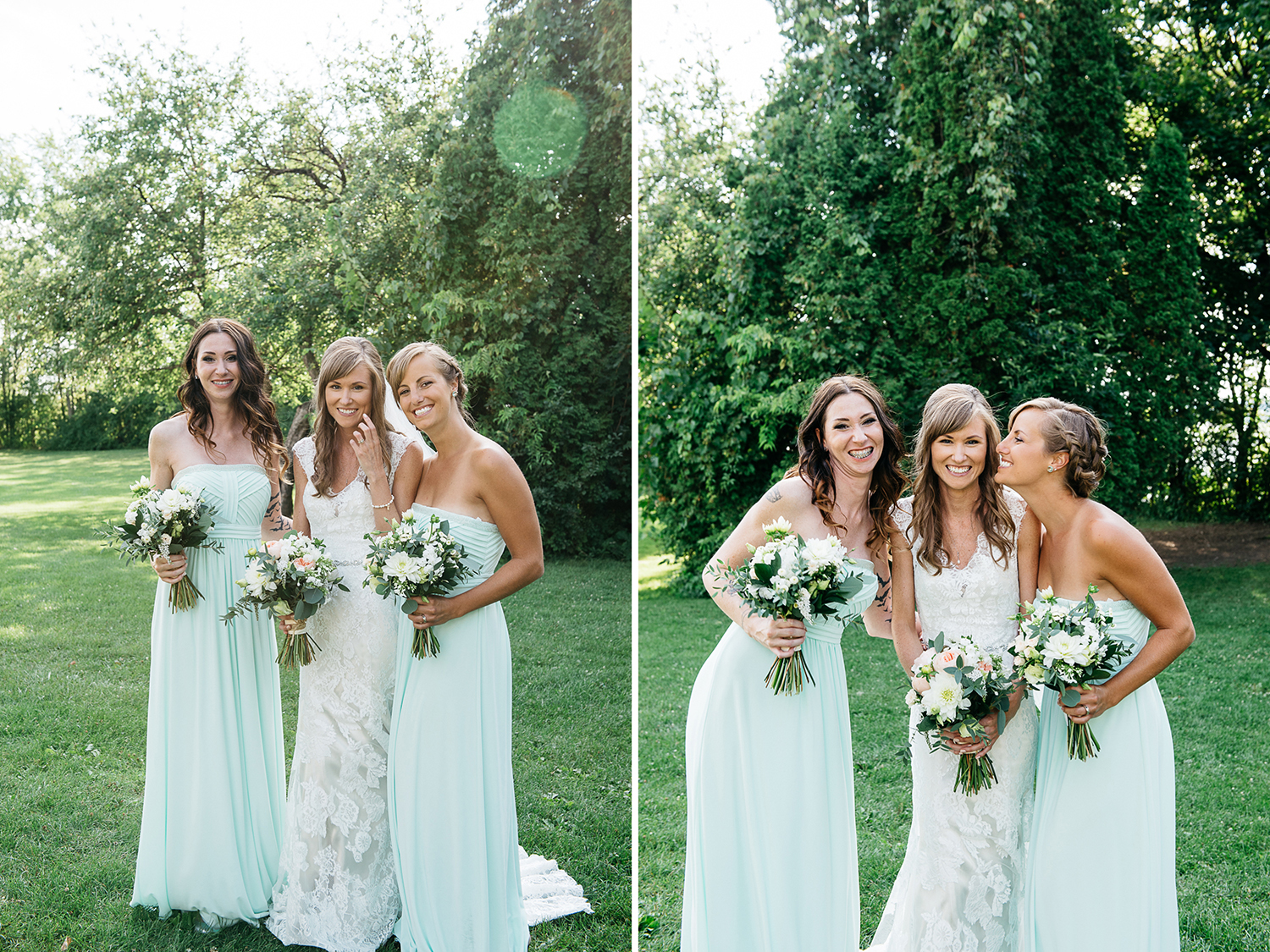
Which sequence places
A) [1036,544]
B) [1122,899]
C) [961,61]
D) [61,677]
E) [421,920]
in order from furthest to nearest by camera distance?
1. [961,61]
2. [61,677]
3. [421,920]
4. [1036,544]
5. [1122,899]

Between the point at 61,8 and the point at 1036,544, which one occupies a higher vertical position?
the point at 61,8

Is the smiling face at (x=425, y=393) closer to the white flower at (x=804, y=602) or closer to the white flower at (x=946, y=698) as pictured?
the white flower at (x=804, y=602)

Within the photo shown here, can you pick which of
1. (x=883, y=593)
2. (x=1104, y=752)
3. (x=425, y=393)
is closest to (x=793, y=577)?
(x=883, y=593)

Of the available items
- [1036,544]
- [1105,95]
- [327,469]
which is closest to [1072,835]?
[1036,544]

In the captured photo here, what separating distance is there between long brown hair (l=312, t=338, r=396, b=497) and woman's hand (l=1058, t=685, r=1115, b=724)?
301 cm

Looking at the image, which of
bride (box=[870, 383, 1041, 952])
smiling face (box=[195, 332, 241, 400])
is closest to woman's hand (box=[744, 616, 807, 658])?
bride (box=[870, 383, 1041, 952])

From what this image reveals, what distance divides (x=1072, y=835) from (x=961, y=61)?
10.1 metres

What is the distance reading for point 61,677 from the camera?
8.48m

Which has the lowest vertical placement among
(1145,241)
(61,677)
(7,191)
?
(61,677)

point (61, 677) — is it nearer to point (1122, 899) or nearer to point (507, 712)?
point (507, 712)

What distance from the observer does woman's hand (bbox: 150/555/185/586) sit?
14.0ft

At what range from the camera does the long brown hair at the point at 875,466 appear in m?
3.74

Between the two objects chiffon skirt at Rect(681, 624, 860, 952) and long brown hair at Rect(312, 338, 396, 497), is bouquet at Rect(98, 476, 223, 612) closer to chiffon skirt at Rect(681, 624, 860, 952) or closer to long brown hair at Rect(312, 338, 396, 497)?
long brown hair at Rect(312, 338, 396, 497)

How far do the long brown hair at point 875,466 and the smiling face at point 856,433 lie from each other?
0.12ft
